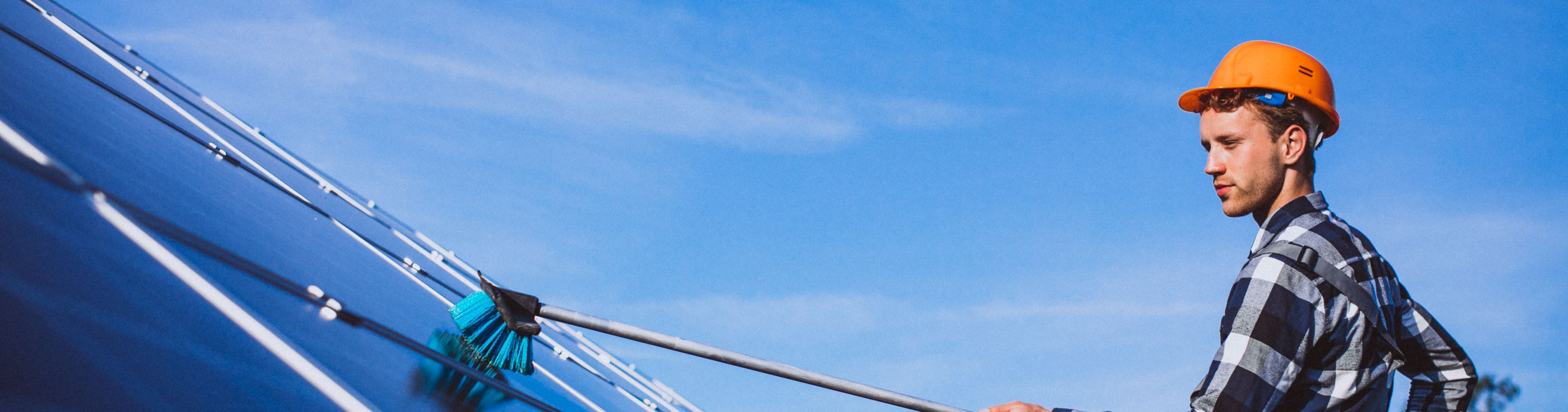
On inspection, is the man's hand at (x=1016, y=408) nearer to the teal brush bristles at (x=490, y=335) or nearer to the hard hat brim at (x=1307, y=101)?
the hard hat brim at (x=1307, y=101)

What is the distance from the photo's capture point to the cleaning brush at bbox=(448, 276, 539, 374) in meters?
3.62

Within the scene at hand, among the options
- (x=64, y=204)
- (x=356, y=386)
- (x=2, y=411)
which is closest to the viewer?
(x=2, y=411)

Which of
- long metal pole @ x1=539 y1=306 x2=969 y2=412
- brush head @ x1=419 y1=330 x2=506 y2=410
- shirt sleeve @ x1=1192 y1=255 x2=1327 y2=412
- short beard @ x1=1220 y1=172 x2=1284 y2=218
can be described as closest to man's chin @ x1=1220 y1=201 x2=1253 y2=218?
short beard @ x1=1220 y1=172 x2=1284 y2=218

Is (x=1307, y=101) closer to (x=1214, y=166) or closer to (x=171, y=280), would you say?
(x=1214, y=166)

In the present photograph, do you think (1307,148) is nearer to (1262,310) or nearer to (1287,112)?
(1287,112)

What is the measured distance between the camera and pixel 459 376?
9.93 feet

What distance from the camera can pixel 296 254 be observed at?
303 cm

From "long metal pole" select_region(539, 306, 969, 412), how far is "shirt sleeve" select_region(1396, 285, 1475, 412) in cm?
125

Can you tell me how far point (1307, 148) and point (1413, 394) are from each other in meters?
0.75

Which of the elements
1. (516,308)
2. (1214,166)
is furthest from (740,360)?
(1214,166)

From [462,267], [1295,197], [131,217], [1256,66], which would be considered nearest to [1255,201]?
[1295,197]

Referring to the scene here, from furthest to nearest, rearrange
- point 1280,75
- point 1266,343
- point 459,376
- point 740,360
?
point 740,360 → point 459,376 → point 1280,75 → point 1266,343

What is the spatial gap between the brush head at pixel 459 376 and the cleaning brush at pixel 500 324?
1.5 inches

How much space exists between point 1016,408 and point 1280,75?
1.14 meters
